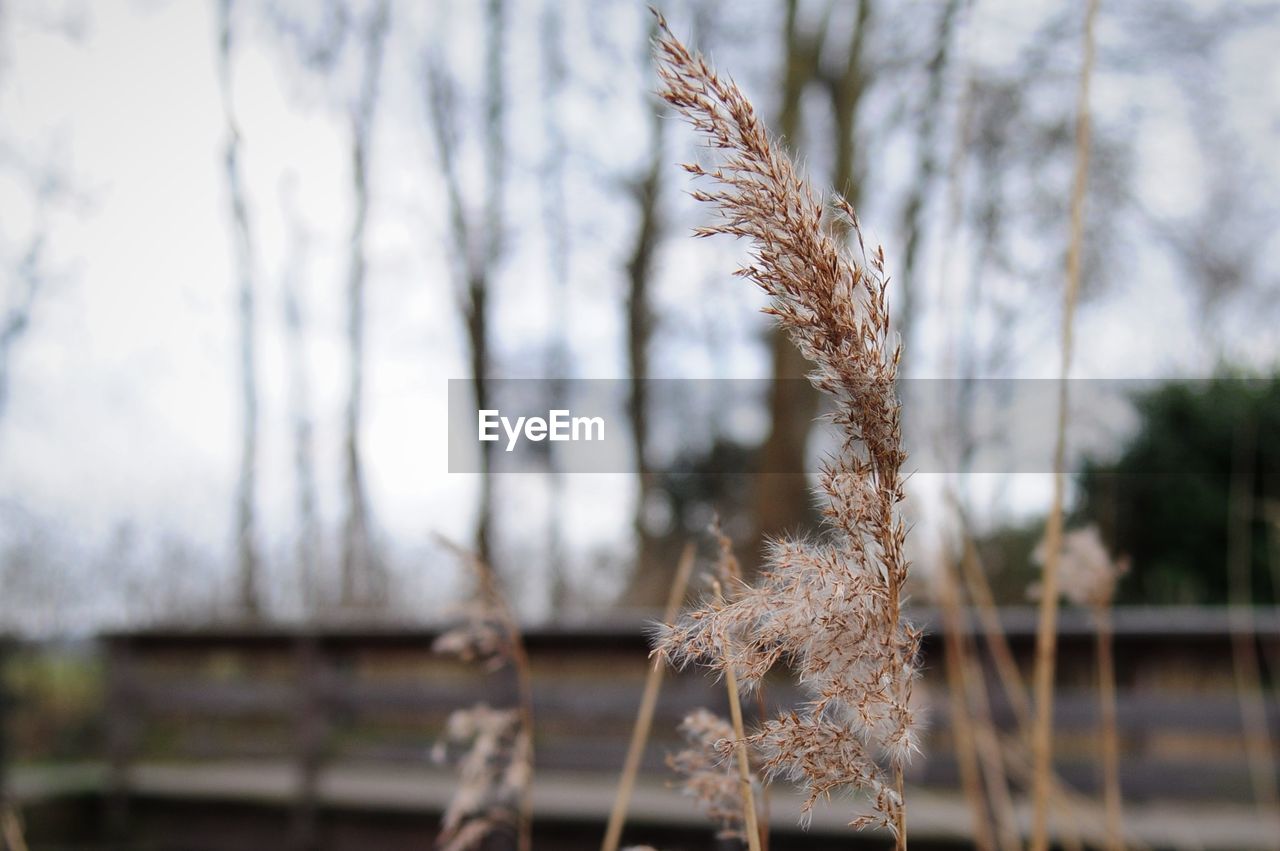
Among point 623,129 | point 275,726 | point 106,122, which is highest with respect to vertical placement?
point 623,129

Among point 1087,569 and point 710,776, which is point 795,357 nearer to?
point 1087,569

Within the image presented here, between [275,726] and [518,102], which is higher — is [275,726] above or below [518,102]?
below

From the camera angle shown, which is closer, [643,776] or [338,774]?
[643,776]

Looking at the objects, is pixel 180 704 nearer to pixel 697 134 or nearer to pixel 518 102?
pixel 518 102

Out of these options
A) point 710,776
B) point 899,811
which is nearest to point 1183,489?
point 710,776

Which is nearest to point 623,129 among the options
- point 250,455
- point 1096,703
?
point 250,455

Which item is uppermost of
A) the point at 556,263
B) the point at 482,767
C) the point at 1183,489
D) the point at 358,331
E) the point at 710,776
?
the point at 556,263

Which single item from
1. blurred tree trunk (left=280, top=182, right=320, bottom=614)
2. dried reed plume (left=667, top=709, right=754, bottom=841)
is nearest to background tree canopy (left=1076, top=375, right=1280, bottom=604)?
blurred tree trunk (left=280, top=182, right=320, bottom=614)

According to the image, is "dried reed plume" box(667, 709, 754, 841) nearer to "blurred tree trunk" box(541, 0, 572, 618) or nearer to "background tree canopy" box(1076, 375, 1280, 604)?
"blurred tree trunk" box(541, 0, 572, 618)
